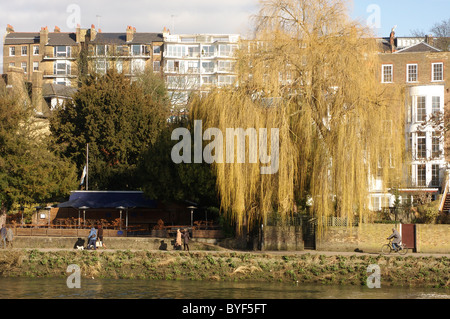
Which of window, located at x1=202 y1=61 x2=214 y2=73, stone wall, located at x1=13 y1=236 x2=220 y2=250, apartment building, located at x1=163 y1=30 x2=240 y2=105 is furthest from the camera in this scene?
window, located at x1=202 y1=61 x2=214 y2=73

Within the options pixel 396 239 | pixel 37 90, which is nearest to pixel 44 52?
pixel 37 90

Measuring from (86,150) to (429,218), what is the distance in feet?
95.8

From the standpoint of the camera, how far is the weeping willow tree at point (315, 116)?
111 ft

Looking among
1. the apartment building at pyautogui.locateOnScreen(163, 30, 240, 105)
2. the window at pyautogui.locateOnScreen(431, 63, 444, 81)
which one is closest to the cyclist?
the window at pyautogui.locateOnScreen(431, 63, 444, 81)

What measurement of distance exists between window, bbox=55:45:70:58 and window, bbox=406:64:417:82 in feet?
227

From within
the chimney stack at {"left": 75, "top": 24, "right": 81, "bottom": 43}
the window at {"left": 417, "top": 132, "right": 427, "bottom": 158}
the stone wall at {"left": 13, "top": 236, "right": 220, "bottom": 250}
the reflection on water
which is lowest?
the reflection on water

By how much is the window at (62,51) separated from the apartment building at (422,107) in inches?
2672

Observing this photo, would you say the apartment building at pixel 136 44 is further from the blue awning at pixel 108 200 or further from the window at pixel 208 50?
the blue awning at pixel 108 200

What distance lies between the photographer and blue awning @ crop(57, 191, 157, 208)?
49469 millimetres

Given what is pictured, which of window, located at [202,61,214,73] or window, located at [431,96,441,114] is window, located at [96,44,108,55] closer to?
window, located at [202,61,214,73]

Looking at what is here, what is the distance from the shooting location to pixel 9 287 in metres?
31.0
